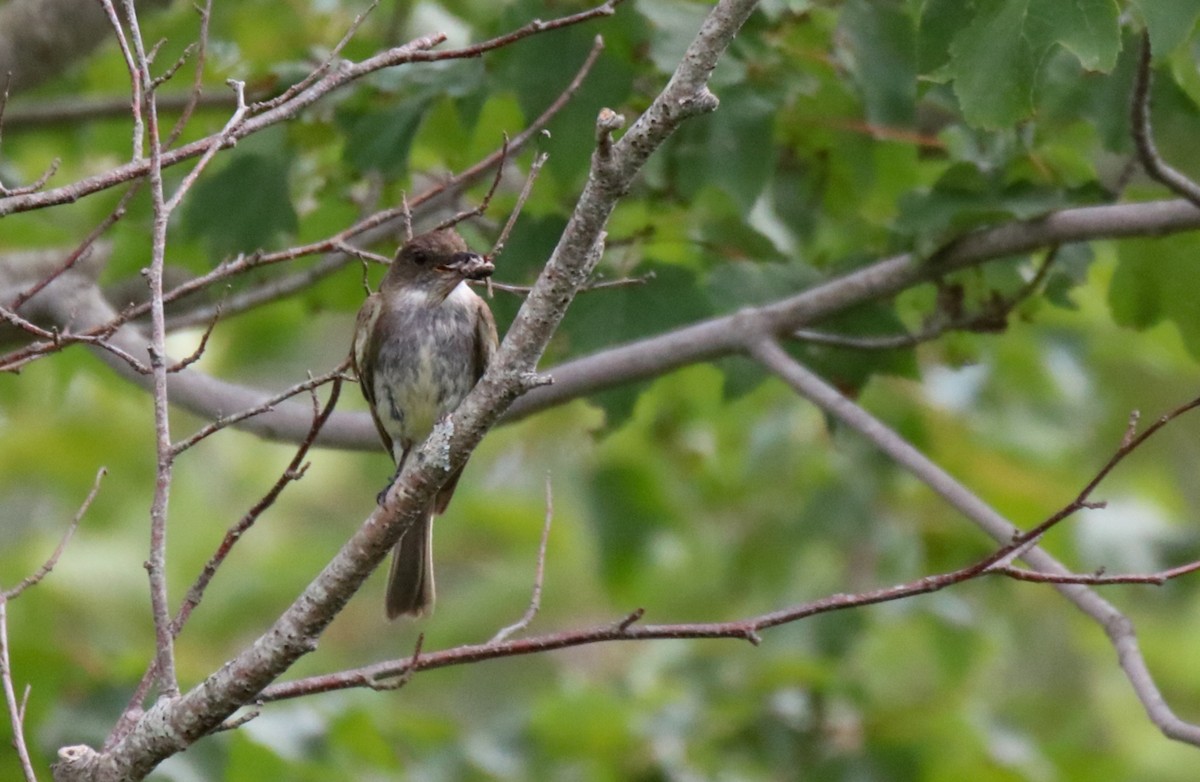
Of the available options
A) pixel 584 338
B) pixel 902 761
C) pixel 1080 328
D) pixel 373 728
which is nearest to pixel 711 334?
pixel 584 338

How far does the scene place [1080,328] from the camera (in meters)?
7.40

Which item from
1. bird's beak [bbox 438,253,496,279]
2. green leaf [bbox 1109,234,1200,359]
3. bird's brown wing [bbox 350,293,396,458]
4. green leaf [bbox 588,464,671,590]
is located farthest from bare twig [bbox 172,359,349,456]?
green leaf [bbox 588,464,671,590]

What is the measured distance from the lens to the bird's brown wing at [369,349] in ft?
14.4

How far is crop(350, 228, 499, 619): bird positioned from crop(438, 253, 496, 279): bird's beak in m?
0.32

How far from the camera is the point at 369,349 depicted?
4645mm

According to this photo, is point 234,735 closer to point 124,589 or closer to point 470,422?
point 470,422

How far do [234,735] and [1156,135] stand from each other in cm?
306

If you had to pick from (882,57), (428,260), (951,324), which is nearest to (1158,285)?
(951,324)

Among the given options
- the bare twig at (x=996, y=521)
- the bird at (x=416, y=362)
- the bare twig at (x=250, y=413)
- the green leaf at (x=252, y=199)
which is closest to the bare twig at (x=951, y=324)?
the bare twig at (x=996, y=521)

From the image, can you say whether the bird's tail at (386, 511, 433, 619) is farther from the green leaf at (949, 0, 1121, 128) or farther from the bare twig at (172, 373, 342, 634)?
the green leaf at (949, 0, 1121, 128)

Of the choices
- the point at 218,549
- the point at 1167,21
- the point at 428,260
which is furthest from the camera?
the point at 428,260

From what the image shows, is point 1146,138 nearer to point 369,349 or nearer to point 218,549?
point 369,349

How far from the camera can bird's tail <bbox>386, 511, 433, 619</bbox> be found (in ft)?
14.8

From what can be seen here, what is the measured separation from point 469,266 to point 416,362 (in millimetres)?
990
